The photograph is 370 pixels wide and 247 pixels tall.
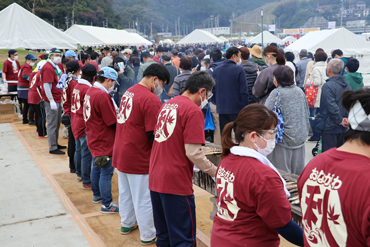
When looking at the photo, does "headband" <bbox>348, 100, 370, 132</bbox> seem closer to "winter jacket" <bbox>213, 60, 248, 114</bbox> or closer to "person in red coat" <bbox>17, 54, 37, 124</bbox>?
"winter jacket" <bbox>213, 60, 248, 114</bbox>

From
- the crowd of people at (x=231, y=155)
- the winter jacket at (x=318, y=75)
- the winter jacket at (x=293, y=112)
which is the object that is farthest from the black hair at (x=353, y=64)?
the winter jacket at (x=293, y=112)

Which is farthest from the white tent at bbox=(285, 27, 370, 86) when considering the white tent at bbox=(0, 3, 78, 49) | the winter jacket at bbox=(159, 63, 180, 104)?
the white tent at bbox=(0, 3, 78, 49)

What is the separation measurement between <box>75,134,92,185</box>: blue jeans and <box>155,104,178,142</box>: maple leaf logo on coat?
2627 mm

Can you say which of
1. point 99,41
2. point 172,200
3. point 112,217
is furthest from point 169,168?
point 99,41

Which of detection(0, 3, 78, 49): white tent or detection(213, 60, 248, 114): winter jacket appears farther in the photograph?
detection(0, 3, 78, 49): white tent

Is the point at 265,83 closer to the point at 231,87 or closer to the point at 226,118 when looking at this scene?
the point at 231,87

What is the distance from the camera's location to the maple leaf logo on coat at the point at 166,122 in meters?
2.82

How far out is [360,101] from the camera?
4.96 feet

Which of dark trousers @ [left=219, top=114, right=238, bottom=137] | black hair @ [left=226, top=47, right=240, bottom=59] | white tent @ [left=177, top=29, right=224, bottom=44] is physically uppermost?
white tent @ [left=177, top=29, right=224, bottom=44]

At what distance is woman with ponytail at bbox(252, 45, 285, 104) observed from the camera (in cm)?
495

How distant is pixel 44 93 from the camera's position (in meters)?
7.38

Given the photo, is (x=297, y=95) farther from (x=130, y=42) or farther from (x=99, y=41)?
(x=130, y=42)

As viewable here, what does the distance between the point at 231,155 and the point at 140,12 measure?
161588 mm

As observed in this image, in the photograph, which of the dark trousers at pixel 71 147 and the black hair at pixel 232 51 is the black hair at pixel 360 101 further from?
the dark trousers at pixel 71 147
